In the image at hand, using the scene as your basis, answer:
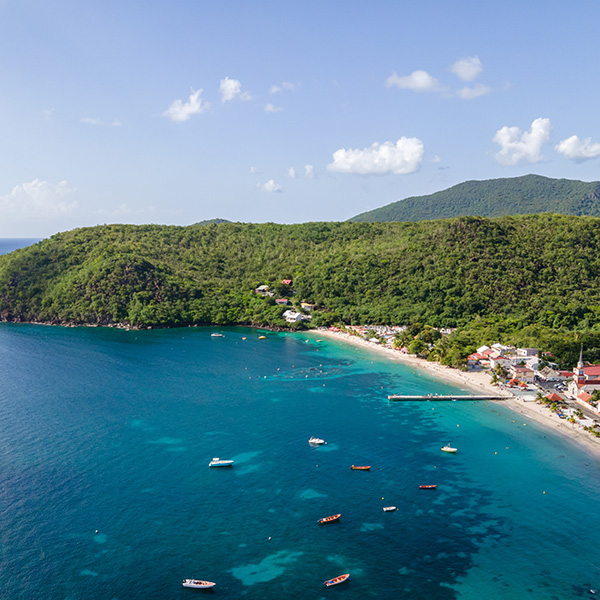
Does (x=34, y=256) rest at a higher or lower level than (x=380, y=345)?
higher

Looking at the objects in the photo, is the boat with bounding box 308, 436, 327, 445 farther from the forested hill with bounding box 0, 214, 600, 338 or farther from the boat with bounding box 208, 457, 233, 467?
the forested hill with bounding box 0, 214, 600, 338

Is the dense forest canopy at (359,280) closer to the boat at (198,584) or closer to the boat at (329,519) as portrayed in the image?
the boat at (329,519)

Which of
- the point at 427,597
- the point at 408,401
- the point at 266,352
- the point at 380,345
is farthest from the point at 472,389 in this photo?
the point at 427,597

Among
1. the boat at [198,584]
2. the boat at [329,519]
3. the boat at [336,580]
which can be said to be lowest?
the boat at [336,580]

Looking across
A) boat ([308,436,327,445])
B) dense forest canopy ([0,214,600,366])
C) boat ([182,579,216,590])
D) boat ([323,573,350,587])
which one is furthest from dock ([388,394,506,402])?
boat ([182,579,216,590])

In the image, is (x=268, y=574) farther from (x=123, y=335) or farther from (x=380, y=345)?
(x=123, y=335)

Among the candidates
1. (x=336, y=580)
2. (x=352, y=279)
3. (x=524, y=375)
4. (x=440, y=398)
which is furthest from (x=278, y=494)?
(x=352, y=279)

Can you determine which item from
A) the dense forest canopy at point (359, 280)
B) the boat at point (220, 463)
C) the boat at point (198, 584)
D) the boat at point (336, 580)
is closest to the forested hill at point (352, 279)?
the dense forest canopy at point (359, 280)
